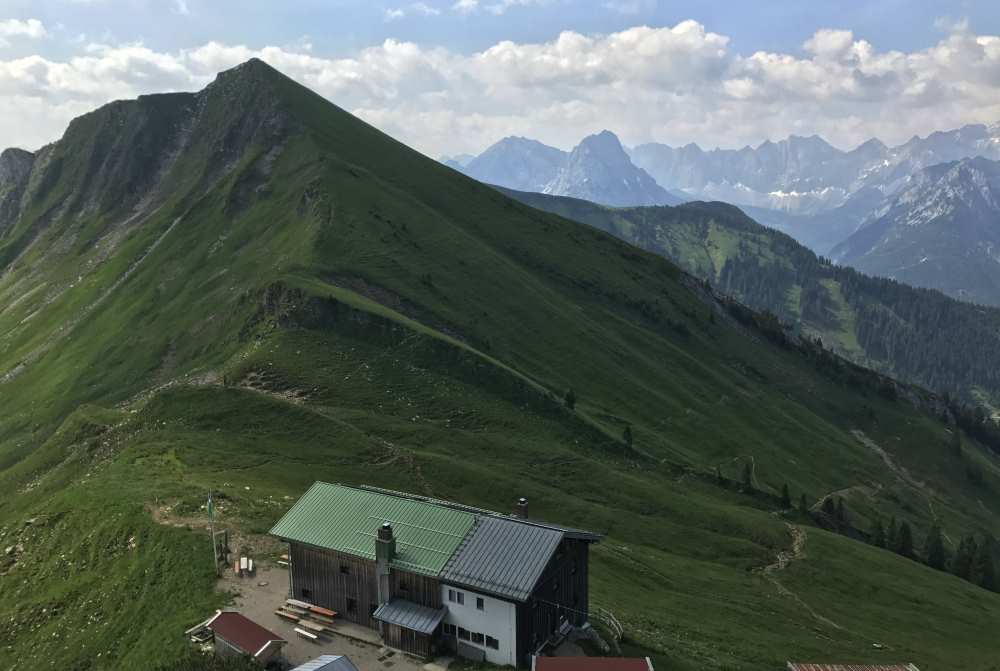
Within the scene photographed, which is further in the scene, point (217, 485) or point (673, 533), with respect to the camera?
point (673, 533)

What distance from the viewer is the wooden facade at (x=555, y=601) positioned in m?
39.5

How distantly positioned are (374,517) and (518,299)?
344 ft

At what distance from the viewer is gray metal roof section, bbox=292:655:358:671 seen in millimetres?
33237

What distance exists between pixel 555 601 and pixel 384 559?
34.1 feet

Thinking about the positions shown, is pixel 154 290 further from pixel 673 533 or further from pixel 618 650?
pixel 618 650

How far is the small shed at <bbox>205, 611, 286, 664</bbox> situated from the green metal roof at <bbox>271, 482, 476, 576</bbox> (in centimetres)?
648

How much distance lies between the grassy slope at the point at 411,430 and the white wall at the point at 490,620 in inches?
421

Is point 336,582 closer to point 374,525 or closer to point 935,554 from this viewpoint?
point 374,525

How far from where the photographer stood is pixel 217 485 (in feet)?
206

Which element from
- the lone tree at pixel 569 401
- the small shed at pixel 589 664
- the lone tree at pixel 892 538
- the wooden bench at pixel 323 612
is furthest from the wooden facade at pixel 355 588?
the lone tree at pixel 892 538

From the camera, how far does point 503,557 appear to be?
40688 mm

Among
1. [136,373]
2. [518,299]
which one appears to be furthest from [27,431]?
[518,299]

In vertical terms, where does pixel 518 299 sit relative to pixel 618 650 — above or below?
above

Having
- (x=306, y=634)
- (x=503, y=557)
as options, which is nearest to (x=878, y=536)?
(x=503, y=557)
